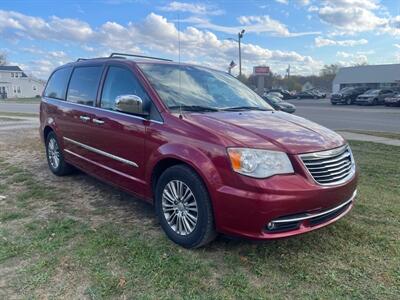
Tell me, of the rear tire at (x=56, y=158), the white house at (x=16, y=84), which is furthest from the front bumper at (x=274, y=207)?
the white house at (x=16, y=84)

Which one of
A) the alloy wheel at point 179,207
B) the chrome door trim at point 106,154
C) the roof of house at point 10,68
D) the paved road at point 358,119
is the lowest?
the paved road at point 358,119

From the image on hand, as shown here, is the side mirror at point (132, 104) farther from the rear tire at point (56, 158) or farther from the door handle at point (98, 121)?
the rear tire at point (56, 158)

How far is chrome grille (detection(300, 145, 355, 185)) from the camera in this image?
3143mm

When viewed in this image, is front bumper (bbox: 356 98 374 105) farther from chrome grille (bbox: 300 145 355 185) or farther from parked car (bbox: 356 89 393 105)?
chrome grille (bbox: 300 145 355 185)

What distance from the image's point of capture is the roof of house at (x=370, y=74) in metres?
57.0

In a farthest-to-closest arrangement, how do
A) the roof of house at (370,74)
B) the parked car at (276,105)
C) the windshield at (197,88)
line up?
the roof of house at (370,74) < the parked car at (276,105) < the windshield at (197,88)

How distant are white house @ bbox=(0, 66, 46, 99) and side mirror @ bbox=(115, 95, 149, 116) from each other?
80.3m

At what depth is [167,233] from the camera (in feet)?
12.1

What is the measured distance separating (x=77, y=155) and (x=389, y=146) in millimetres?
7743

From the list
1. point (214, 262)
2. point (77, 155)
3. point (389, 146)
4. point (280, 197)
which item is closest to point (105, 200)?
point (77, 155)

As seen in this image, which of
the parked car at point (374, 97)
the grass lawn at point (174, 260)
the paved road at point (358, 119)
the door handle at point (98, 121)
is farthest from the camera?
the parked car at point (374, 97)

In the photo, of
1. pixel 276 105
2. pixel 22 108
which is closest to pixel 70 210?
pixel 276 105

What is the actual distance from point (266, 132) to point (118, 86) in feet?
6.54

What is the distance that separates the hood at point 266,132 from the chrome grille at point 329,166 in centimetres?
6
